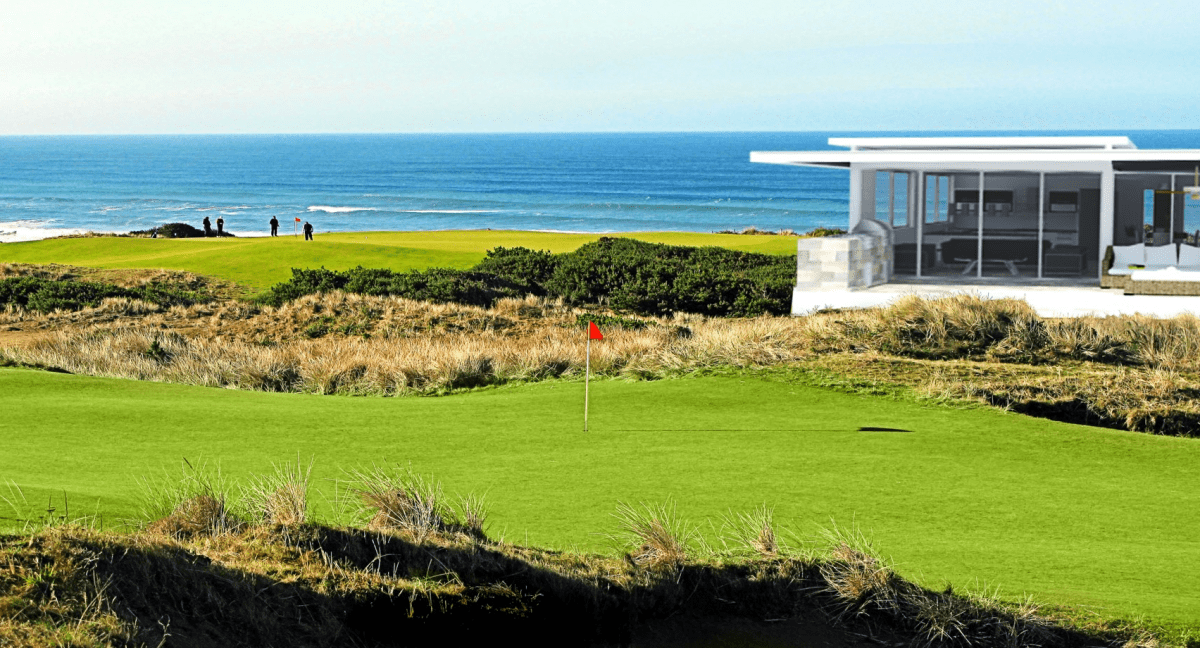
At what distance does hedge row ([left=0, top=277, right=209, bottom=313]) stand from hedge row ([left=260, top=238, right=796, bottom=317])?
1.97 meters

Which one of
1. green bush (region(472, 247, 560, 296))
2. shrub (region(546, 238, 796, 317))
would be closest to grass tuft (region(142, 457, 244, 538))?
shrub (region(546, 238, 796, 317))

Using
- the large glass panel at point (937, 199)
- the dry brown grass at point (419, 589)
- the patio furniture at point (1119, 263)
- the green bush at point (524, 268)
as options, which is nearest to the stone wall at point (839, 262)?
the large glass panel at point (937, 199)

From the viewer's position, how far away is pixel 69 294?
83.0 feet

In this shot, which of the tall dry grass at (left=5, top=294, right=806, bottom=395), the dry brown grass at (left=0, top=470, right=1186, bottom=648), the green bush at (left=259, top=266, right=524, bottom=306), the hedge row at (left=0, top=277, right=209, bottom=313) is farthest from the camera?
the green bush at (left=259, top=266, right=524, bottom=306)

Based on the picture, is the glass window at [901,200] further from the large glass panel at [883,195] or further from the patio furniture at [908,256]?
the patio furniture at [908,256]

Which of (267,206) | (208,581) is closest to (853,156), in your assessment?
(208,581)

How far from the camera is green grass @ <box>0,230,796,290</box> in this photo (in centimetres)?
3184

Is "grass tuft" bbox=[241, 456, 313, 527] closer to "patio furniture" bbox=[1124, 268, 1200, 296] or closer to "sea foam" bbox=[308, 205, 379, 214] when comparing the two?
"patio furniture" bbox=[1124, 268, 1200, 296]

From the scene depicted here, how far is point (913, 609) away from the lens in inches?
226

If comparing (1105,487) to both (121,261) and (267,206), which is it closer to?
(121,261)

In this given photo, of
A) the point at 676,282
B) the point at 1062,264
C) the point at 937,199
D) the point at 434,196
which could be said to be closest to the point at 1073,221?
the point at 1062,264

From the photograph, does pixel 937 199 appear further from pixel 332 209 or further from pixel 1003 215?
pixel 332 209

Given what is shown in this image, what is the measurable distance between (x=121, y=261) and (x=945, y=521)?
31702 millimetres

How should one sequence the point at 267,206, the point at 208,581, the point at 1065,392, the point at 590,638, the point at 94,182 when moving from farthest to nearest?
the point at 94,182
the point at 267,206
the point at 1065,392
the point at 590,638
the point at 208,581
